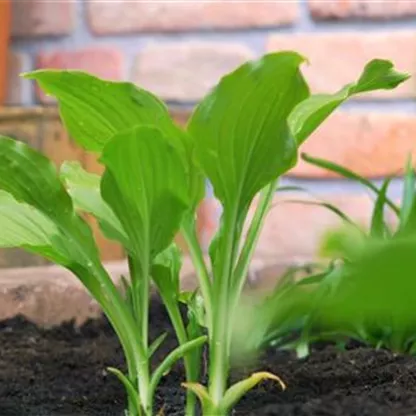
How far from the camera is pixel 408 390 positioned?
49 cm

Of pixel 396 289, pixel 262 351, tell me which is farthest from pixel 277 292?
pixel 396 289

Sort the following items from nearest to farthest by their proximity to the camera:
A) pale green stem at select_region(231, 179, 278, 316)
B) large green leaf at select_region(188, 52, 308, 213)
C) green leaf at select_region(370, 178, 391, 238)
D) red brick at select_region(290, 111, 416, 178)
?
1. large green leaf at select_region(188, 52, 308, 213)
2. pale green stem at select_region(231, 179, 278, 316)
3. green leaf at select_region(370, 178, 391, 238)
4. red brick at select_region(290, 111, 416, 178)

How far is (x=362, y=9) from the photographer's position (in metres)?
1.21

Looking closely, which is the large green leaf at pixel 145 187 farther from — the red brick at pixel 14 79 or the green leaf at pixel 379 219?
the red brick at pixel 14 79

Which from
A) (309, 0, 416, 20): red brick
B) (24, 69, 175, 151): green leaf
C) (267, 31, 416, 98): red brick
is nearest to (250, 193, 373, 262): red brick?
(267, 31, 416, 98): red brick

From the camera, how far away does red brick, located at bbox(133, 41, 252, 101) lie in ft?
4.10

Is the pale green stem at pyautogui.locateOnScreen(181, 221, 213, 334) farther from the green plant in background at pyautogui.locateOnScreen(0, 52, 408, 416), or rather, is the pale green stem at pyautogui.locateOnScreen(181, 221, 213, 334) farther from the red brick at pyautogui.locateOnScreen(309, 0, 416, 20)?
the red brick at pyautogui.locateOnScreen(309, 0, 416, 20)

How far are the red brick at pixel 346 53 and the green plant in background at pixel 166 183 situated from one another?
74 cm

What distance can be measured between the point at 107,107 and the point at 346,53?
0.85m

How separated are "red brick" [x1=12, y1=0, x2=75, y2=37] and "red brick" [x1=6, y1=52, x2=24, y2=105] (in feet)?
0.13

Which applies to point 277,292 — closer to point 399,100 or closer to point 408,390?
point 408,390

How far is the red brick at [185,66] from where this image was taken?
49.3 inches

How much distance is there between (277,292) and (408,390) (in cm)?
36

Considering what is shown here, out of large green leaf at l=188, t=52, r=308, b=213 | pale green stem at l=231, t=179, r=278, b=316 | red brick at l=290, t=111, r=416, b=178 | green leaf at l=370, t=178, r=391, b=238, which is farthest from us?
red brick at l=290, t=111, r=416, b=178
